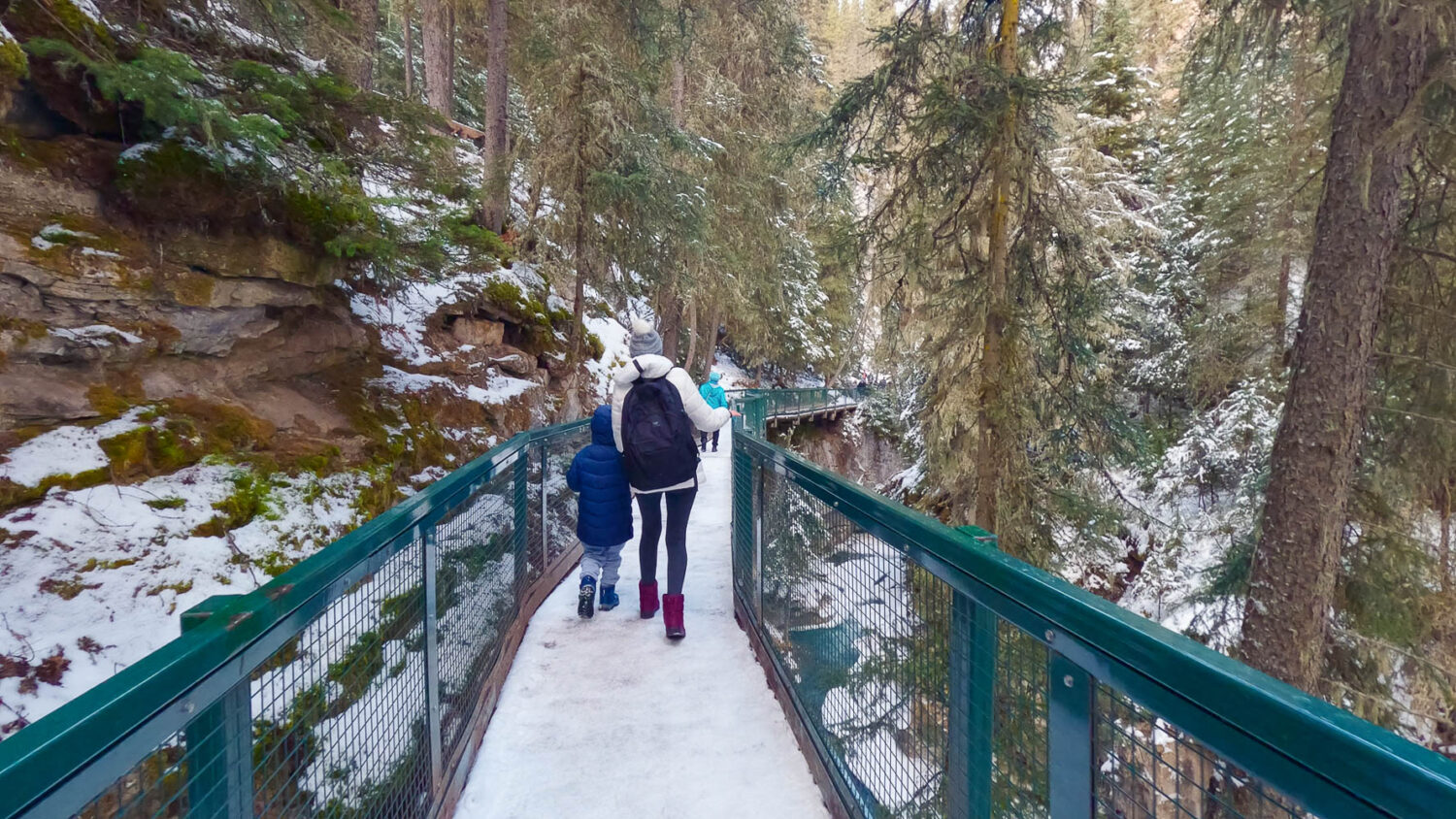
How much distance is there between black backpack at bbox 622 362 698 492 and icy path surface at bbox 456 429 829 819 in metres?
1.11

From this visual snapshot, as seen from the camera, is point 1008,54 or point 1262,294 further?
point 1262,294

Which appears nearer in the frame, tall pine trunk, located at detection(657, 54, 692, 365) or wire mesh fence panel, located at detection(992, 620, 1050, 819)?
wire mesh fence panel, located at detection(992, 620, 1050, 819)

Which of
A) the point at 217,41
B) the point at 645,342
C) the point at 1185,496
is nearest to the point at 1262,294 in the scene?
the point at 1185,496

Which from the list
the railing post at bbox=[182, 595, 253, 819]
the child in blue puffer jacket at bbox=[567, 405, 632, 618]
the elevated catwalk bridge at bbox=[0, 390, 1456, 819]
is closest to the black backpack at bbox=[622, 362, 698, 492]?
the child in blue puffer jacket at bbox=[567, 405, 632, 618]

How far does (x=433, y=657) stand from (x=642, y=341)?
2.13 m

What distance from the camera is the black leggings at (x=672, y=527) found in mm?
4164

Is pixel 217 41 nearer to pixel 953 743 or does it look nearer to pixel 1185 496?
pixel 953 743

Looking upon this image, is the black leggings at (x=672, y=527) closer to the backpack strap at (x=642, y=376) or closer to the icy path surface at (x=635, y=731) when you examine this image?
the icy path surface at (x=635, y=731)

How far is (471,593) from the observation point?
3285 mm

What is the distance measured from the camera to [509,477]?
13.8ft

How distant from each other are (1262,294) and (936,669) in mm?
12437

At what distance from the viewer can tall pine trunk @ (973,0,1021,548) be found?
7402 millimetres

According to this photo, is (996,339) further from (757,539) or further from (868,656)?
(868,656)

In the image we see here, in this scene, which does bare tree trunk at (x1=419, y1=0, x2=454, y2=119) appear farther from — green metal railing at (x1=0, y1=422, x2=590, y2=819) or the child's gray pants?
green metal railing at (x1=0, y1=422, x2=590, y2=819)
